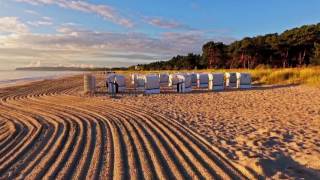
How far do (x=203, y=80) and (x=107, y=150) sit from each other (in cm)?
1410

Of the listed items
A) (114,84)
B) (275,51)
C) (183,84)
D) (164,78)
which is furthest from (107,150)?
(275,51)

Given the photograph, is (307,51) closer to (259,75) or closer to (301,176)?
(259,75)

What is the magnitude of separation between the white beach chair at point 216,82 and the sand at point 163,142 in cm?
716

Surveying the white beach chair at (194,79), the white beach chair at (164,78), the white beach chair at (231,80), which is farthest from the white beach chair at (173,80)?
the white beach chair at (231,80)

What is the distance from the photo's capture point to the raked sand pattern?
17.0 ft

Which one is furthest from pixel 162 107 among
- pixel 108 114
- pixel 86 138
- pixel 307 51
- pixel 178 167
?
pixel 307 51

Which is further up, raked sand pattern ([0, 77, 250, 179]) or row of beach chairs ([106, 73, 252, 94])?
row of beach chairs ([106, 73, 252, 94])

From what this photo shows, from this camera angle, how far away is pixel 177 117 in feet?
33.1

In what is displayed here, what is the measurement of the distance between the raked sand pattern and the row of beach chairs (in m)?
7.53

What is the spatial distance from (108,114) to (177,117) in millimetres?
2117

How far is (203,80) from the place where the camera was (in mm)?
20078

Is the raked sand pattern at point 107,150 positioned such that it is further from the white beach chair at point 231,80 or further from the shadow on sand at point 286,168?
the white beach chair at point 231,80

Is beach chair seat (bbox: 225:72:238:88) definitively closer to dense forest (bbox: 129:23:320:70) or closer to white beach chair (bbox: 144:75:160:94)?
white beach chair (bbox: 144:75:160:94)

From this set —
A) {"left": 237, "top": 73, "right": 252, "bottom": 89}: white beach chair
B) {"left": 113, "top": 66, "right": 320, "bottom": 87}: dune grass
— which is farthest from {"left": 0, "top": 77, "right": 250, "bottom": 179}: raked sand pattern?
{"left": 113, "top": 66, "right": 320, "bottom": 87}: dune grass
